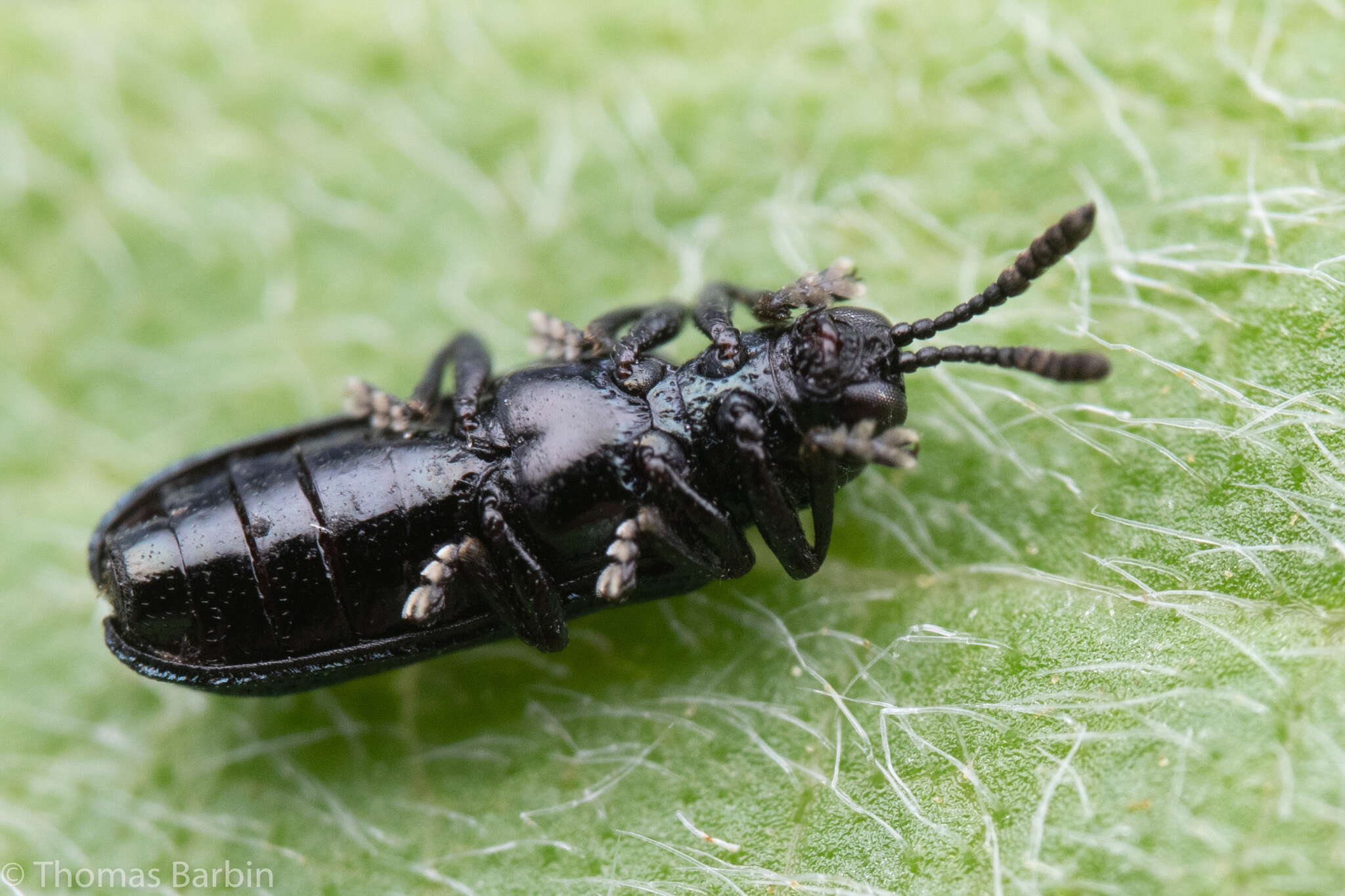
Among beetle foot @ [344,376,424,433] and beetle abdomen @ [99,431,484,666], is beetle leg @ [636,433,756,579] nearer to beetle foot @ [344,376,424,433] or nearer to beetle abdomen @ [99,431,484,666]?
beetle abdomen @ [99,431,484,666]

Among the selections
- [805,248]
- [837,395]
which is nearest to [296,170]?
[805,248]

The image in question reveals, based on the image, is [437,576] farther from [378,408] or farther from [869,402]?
[869,402]

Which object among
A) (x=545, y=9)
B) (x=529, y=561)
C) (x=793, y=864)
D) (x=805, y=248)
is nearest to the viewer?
(x=793, y=864)

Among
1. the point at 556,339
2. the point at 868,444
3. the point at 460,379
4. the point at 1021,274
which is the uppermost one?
the point at 556,339

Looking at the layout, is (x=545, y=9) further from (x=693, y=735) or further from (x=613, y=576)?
(x=693, y=735)

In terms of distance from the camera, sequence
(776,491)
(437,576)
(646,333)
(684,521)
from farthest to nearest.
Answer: (646,333) → (684,521) → (437,576) → (776,491)

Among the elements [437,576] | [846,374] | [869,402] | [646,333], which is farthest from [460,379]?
[869,402]

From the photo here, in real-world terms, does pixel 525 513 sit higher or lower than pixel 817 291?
lower

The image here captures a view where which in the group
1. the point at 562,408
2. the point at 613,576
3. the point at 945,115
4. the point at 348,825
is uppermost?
the point at 945,115
